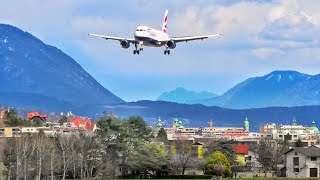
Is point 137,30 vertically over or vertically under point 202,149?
over

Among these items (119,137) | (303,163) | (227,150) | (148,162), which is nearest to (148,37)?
(148,162)

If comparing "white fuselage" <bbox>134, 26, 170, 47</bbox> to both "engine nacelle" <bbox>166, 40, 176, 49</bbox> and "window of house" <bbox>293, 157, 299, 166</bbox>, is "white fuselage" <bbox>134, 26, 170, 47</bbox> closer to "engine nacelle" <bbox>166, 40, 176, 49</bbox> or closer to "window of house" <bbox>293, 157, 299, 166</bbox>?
"engine nacelle" <bbox>166, 40, 176, 49</bbox>

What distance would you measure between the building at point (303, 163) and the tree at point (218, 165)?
10199 mm

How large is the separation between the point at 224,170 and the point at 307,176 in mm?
13292

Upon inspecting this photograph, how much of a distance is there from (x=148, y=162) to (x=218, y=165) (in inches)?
417

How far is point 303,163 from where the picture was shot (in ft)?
413

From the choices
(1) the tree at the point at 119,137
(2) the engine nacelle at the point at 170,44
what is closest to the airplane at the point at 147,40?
(2) the engine nacelle at the point at 170,44

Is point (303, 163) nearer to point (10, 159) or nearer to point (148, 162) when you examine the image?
point (148, 162)

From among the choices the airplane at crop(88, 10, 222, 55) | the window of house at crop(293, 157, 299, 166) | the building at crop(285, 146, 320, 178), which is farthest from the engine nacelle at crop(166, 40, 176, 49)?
the window of house at crop(293, 157, 299, 166)

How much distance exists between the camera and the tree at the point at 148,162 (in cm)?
12266

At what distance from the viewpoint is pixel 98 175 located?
112 meters

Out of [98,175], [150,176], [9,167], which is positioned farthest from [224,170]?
[9,167]

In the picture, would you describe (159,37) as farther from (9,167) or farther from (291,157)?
(291,157)

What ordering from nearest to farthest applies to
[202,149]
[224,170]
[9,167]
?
[9,167] < [224,170] < [202,149]
